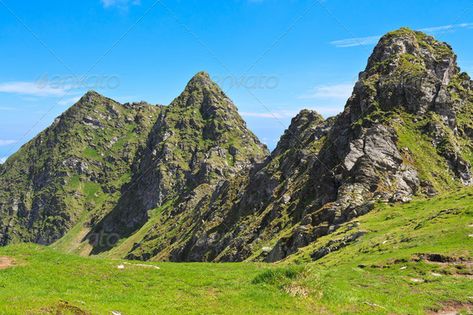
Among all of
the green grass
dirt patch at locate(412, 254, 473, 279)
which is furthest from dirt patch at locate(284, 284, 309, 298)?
dirt patch at locate(412, 254, 473, 279)

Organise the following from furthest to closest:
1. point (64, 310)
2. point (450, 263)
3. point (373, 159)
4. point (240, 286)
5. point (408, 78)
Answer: point (408, 78)
point (373, 159)
point (450, 263)
point (240, 286)
point (64, 310)

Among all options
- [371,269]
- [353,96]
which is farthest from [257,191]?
[371,269]

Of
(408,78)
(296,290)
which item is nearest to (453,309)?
(296,290)

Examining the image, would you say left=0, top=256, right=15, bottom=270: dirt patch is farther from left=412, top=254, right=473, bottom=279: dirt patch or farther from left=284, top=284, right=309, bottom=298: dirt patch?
left=412, top=254, right=473, bottom=279: dirt patch

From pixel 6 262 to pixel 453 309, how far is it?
3002 centimetres

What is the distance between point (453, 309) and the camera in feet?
90.7

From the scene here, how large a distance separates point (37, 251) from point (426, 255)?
1308 inches

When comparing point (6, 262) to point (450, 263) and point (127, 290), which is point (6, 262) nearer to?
point (127, 290)

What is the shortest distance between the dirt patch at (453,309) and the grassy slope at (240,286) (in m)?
0.44

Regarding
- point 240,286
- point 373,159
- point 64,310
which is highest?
point 373,159

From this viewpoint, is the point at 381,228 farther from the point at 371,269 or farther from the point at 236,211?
the point at 236,211

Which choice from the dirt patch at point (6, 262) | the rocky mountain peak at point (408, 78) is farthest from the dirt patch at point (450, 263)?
the rocky mountain peak at point (408, 78)

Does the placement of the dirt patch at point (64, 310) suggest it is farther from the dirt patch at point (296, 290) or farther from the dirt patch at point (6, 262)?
the dirt patch at point (6, 262)

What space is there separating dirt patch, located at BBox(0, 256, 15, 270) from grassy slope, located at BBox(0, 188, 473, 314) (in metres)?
0.47
